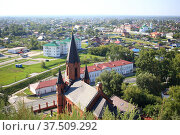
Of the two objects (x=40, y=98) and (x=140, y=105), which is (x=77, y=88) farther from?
(x=40, y=98)

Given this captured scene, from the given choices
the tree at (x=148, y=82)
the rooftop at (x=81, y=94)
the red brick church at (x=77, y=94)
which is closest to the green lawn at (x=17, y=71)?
the red brick church at (x=77, y=94)

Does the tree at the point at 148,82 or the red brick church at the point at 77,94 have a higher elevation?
the red brick church at the point at 77,94

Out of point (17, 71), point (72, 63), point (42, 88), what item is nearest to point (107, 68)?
point (42, 88)

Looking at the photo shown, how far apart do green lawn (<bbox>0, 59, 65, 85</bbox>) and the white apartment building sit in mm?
20314

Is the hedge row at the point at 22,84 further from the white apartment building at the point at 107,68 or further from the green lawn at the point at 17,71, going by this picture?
the white apartment building at the point at 107,68

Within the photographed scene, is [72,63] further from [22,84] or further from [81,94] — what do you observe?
[22,84]

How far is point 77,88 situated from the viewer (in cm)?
2627

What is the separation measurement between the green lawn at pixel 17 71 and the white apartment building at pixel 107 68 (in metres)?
20.3

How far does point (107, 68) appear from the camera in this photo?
180ft

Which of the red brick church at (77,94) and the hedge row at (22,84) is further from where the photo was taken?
the hedge row at (22,84)

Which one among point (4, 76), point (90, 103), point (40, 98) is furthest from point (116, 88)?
point (4, 76)

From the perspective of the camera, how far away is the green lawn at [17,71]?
52.4 m

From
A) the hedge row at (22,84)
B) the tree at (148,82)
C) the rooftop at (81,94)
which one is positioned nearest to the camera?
the rooftop at (81,94)

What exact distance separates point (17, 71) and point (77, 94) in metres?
42.7
